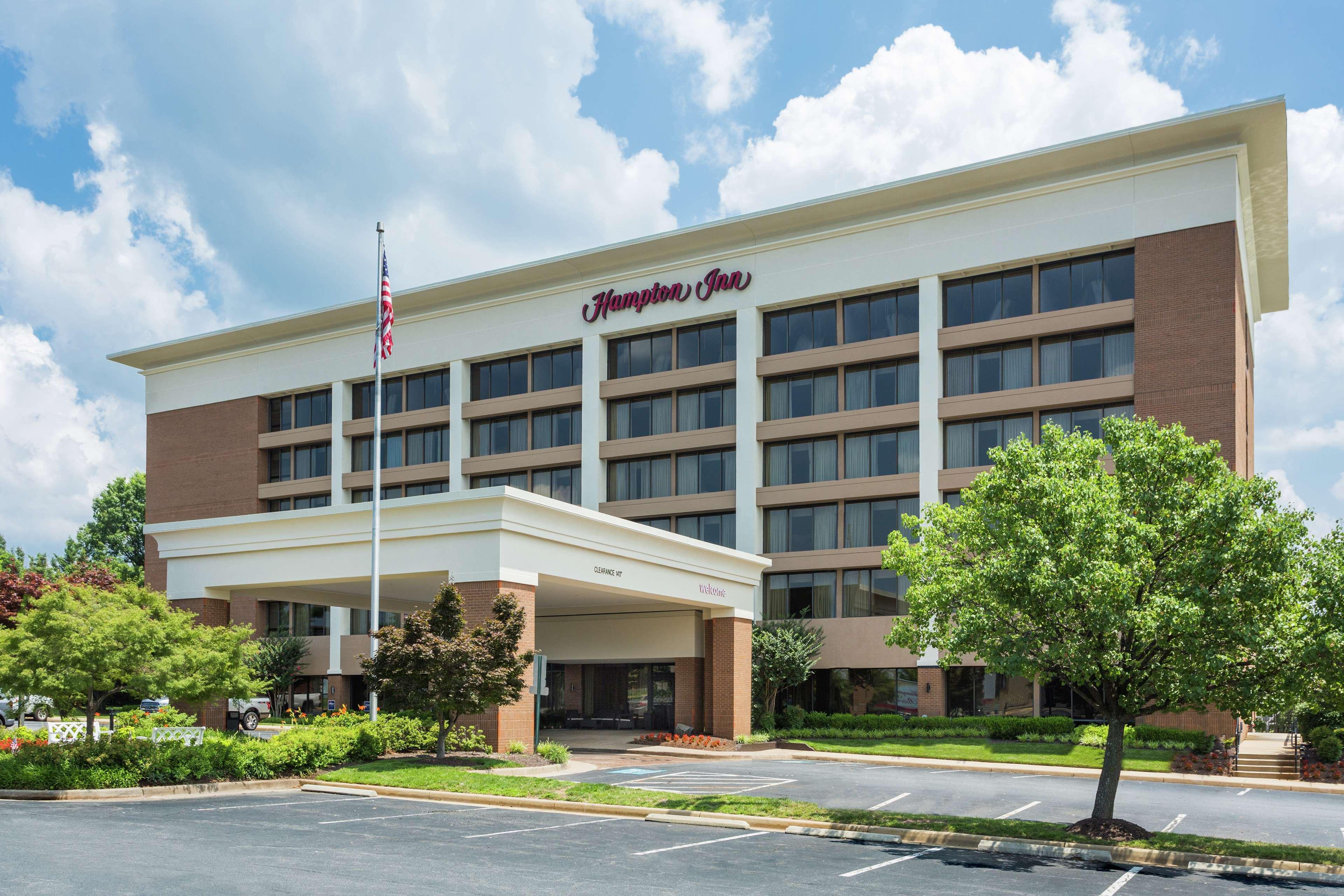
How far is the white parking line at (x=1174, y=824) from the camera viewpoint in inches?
779

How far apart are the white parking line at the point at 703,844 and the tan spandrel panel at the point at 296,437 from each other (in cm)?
4462

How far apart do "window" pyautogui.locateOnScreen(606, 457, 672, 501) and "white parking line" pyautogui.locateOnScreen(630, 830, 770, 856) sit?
102 feet

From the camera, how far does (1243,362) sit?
42.9 m

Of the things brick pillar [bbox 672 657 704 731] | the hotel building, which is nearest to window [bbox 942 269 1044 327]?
the hotel building

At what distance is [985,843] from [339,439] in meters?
46.1

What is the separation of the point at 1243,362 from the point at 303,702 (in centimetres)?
4477

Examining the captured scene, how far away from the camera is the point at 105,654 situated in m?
22.1

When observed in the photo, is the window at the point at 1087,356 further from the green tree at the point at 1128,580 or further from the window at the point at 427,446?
the window at the point at 427,446

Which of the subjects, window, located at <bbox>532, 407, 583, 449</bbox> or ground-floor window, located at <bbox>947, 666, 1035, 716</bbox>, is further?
window, located at <bbox>532, 407, 583, 449</bbox>

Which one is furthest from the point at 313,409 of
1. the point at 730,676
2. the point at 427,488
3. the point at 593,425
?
the point at 730,676

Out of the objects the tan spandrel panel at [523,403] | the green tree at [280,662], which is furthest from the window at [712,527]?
A: the green tree at [280,662]

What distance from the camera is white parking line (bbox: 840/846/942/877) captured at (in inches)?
579

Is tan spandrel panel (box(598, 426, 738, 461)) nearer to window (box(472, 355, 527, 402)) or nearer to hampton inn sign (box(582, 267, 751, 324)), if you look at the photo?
hampton inn sign (box(582, 267, 751, 324))

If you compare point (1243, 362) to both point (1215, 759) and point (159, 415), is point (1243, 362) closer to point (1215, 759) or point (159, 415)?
point (1215, 759)
